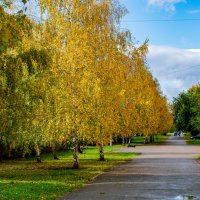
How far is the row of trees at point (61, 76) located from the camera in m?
18.3

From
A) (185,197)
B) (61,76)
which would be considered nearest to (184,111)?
(61,76)

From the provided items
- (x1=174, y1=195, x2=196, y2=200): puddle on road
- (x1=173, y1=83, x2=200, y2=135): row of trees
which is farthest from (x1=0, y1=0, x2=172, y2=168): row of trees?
(x1=173, y1=83, x2=200, y2=135): row of trees

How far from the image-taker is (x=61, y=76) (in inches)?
948

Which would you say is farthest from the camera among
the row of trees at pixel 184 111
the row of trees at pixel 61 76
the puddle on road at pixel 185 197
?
the row of trees at pixel 184 111

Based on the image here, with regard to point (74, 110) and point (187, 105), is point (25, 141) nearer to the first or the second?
point (74, 110)

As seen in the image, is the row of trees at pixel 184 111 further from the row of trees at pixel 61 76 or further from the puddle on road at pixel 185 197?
the puddle on road at pixel 185 197

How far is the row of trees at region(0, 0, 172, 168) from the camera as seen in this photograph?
18.3 m

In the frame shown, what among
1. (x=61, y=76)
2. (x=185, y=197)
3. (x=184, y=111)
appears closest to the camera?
(x=185, y=197)

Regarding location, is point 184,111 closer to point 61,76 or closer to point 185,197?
point 61,76

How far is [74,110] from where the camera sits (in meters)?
23.6

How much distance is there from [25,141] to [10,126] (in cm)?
749

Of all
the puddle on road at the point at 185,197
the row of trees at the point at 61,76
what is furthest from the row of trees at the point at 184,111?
the puddle on road at the point at 185,197

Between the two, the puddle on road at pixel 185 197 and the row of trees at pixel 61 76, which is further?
the row of trees at pixel 61 76

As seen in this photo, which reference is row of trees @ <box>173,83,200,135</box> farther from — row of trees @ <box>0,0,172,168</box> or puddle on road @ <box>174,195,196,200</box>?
puddle on road @ <box>174,195,196,200</box>
